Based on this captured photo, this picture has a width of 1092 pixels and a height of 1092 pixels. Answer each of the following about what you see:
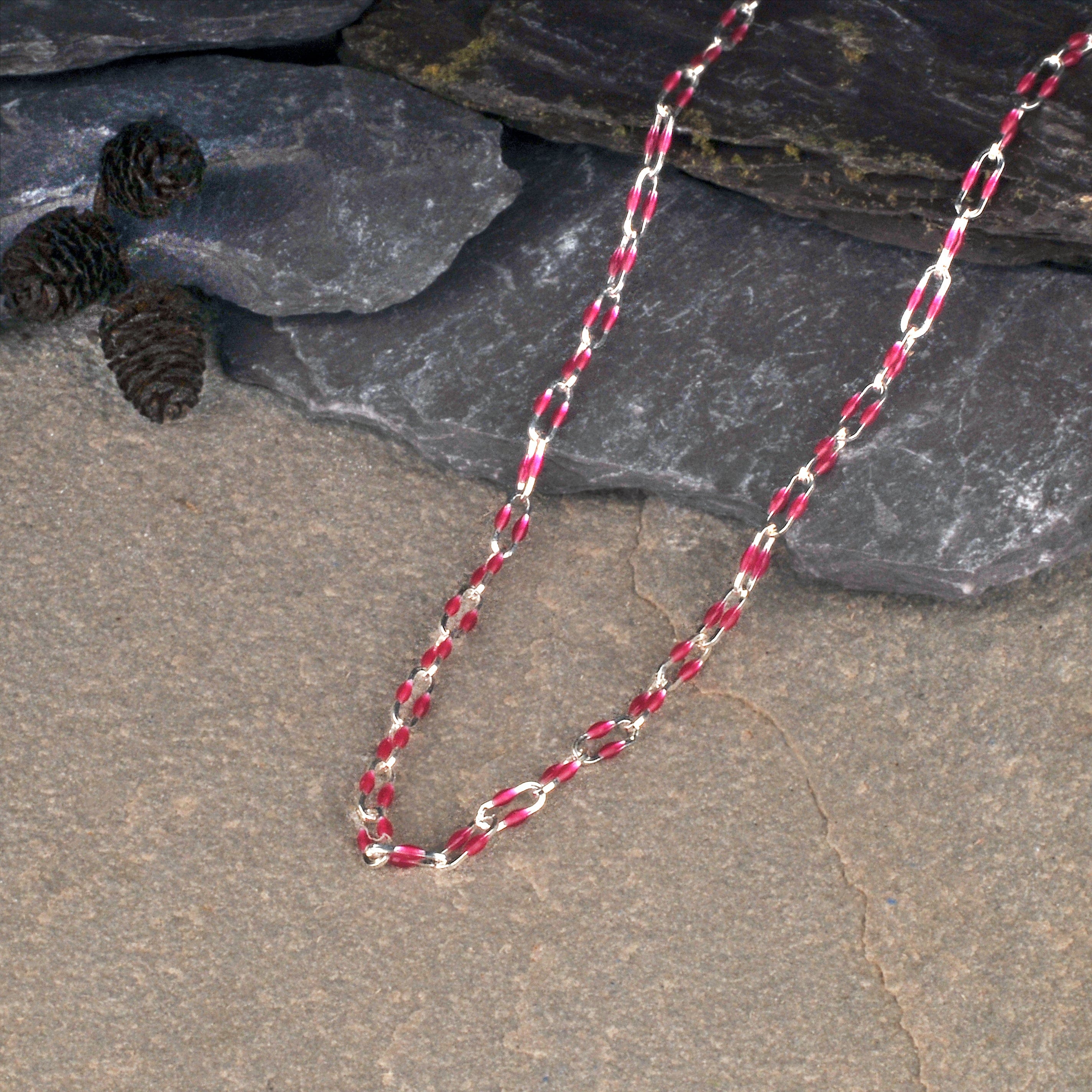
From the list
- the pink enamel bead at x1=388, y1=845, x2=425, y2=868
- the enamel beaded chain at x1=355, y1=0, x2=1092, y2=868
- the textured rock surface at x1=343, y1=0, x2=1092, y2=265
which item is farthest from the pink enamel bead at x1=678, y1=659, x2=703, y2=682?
the textured rock surface at x1=343, y1=0, x2=1092, y2=265

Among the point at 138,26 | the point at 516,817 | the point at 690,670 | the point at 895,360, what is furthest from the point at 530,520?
the point at 138,26

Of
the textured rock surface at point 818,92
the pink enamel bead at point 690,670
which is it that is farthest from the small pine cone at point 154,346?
the pink enamel bead at point 690,670

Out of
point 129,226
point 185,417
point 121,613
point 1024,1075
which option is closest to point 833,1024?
point 1024,1075

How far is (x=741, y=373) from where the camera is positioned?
2064 mm

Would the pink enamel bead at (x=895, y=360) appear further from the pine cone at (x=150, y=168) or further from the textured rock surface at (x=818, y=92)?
the pine cone at (x=150, y=168)

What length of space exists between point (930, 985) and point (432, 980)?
29.3 inches

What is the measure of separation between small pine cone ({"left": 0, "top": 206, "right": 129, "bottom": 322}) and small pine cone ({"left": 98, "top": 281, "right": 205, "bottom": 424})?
0.18ft

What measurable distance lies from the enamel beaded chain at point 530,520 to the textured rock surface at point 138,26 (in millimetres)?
552

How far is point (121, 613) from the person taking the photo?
6.66ft

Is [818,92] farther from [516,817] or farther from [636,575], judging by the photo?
[516,817]

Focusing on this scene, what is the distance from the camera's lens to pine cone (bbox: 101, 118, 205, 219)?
6.41 ft

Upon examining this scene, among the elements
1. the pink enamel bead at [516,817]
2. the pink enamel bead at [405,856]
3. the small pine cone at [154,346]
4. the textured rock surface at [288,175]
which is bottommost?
the pink enamel bead at [405,856]

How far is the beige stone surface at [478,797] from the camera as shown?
6.16 ft

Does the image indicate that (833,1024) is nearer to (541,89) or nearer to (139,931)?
(139,931)
